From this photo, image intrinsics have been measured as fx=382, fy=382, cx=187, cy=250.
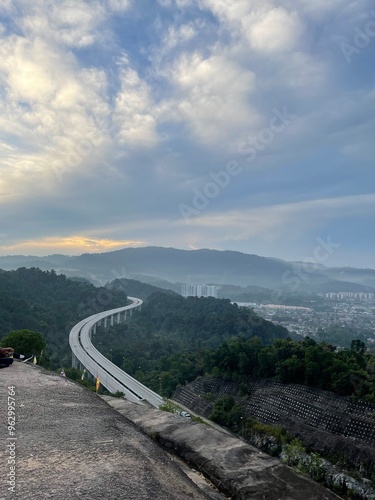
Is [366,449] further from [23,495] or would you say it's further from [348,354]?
[23,495]

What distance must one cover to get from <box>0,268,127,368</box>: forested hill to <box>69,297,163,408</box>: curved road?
1.59 metres

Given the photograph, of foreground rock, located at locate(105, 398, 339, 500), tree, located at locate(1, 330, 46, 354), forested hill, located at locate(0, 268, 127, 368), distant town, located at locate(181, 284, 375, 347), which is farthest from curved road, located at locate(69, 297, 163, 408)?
distant town, located at locate(181, 284, 375, 347)

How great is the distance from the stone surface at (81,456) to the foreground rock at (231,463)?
0.47 metres

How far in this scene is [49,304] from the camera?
60.7m

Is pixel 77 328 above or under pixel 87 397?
under

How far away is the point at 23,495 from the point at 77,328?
171 feet

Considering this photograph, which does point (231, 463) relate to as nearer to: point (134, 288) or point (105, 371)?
point (105, 371)

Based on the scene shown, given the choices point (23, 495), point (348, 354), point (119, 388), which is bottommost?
point (119, 388)

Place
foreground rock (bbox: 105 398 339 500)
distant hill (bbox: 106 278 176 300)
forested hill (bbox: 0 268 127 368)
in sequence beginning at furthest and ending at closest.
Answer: distant hill (bbox: 106 278 176 300) < forested hill (bbox: 0 268 127 368) < foreground rock (bbox: 105 398 339 500)

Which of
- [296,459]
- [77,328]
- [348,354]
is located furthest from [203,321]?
[296,459]

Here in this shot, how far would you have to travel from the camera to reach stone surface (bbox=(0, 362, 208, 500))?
2488mm

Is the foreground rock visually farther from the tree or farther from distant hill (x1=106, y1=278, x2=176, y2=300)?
distant hill (x1=106, y1=278, x2=176, y2=300)

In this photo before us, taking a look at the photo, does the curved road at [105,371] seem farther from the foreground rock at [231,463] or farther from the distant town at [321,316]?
the distant town at [321,316]

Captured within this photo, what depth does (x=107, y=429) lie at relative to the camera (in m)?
3.42
